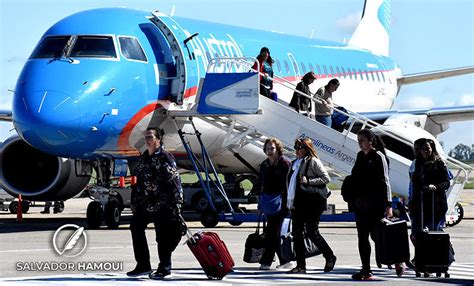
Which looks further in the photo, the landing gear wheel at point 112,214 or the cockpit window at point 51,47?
the landing gear wheel at point 112,214

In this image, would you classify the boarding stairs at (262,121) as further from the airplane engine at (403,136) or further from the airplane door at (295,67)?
the airplane door at (295,67)

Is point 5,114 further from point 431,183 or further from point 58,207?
point 431,183

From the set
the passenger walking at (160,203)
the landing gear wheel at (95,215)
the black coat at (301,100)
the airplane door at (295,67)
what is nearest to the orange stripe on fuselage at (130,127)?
the landing gear wheel at (95,215)

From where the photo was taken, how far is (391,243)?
496 inches

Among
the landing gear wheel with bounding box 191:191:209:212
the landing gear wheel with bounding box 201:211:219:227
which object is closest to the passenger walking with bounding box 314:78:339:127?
the landing gear wheel with bounding box 201:211:219:227

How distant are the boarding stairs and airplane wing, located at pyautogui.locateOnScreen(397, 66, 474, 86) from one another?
10.9 metres

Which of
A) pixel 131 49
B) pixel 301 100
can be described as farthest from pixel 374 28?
pixel 131 49

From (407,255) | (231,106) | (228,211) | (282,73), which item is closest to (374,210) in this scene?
(407,255)

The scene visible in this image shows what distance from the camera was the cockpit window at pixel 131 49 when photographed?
20.0 metres

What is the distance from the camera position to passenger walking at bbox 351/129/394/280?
41.2 feet

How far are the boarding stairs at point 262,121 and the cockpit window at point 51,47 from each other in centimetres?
220

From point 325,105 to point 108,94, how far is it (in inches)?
174

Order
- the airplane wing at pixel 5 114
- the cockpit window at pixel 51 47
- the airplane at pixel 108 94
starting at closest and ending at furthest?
the airplane at pixel 108 94 < the cockpit window at pixel 51 47 < the airplane wing at pixel 5 114

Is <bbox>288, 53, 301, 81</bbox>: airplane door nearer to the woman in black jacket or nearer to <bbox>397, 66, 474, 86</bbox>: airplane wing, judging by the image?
<bbox>397, 66, 474, 86</bbox>: airplane wing
